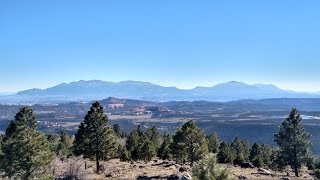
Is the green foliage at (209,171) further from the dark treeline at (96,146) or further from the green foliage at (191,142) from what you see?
the green foliage at (191,142)

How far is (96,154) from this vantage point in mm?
73438

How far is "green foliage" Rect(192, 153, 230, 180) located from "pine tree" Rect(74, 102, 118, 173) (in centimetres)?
3929

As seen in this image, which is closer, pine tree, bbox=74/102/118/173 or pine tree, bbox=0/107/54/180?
pine tree, bbox=0/107/54/180

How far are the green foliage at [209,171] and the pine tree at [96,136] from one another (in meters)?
39.3

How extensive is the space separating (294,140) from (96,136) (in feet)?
128

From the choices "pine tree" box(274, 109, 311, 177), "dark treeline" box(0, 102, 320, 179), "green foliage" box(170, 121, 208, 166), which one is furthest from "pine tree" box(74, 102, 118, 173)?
"pine tree" box(274, 109, 311, 177)

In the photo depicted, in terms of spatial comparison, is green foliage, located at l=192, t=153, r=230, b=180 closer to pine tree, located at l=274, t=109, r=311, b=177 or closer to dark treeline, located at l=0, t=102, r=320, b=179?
dark treeline, located at l=0, t=102, r=320, b=179

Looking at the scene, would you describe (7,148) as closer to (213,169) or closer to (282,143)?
(213,169)

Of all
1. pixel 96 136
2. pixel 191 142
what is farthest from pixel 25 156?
pixel 191 142

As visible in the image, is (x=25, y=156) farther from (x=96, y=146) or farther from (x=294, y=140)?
(x=294, y=140)

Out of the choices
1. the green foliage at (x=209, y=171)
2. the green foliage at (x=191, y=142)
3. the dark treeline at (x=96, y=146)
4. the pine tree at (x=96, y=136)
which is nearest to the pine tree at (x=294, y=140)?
the dark treeline at (x=96, y=146)

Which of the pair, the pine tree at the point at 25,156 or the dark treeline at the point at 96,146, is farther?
the dark treeline at the point at 96,146

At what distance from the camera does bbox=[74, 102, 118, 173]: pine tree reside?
238ft

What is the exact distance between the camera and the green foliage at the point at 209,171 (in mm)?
34906
